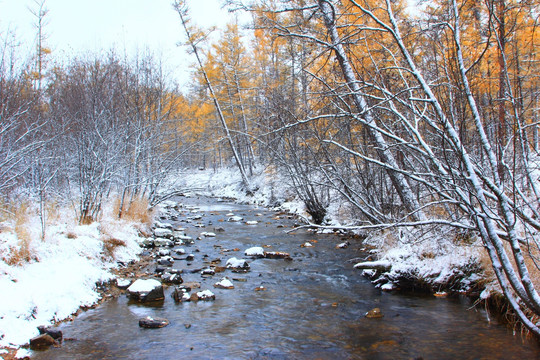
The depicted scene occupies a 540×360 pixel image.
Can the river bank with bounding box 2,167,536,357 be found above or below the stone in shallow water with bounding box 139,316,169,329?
above

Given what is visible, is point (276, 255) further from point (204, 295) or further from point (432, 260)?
point (432, 260)

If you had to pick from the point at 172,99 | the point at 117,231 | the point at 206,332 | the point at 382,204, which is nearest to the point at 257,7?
the point at 206,332

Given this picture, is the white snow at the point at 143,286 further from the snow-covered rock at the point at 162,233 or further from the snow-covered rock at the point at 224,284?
the snow-covered rock at the point at 162,233

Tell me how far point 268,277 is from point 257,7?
4946 mm

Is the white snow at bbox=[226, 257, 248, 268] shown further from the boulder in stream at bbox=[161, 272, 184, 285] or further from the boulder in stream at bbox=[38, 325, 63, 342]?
the boulder in stream at bbox=[38, 325, 63, 342]

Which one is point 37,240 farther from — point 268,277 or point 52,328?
point 268,277

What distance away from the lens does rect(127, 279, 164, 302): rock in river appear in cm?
583

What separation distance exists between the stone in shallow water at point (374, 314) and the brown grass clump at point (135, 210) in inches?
302

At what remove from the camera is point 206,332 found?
4.74 meters

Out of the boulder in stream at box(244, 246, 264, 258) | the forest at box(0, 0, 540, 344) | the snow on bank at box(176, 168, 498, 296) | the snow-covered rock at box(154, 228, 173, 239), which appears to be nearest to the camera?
the forest at box(0, 0, 540, 344)

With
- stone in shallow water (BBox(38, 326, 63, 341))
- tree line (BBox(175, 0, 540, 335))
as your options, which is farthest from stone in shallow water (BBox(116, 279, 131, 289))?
tree line (BBox(175, 0, 540, 335))

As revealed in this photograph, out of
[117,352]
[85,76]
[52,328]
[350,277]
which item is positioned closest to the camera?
[117,352]

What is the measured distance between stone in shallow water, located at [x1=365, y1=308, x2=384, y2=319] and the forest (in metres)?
1.30

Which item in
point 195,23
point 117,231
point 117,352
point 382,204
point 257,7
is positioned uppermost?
point 195,23
